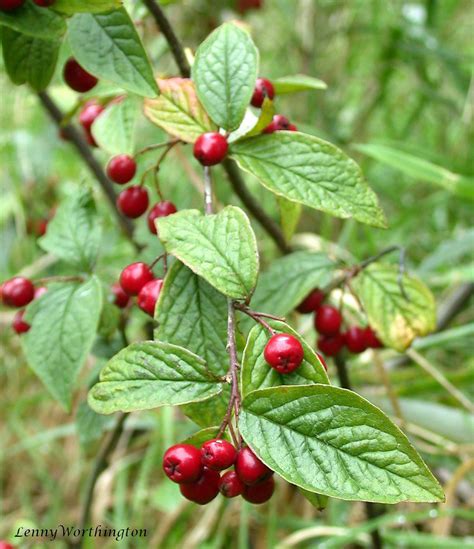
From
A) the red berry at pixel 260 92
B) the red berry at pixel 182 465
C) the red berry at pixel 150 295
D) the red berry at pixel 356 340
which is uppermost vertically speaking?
the red berry at pixel 260 92

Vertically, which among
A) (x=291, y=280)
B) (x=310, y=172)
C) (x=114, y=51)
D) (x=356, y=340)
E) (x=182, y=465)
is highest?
(x=114, y=51)

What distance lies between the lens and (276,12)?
2797 mm

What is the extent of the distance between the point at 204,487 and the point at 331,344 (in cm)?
41

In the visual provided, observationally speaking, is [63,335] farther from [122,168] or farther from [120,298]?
[122,168]

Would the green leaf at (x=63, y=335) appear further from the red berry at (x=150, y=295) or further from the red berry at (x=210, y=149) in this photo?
the red berry at (x=210, y=149)

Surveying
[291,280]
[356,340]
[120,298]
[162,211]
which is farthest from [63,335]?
[356,340]

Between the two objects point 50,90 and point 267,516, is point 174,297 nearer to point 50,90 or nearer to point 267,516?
point 50,90

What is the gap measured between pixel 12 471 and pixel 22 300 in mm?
1412

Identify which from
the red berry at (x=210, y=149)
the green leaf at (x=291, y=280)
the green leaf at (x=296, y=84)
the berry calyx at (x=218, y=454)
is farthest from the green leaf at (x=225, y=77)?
the berry calyx at (x=218, y=454)

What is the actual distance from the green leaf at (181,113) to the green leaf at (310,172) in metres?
0.06

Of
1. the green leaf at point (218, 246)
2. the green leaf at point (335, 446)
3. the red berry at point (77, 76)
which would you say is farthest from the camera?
the red berry at point (77, 76)

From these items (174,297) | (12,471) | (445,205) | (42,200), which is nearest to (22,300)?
(174,297)

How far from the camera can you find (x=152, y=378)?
60 cm

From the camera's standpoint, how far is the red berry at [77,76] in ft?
2.84
